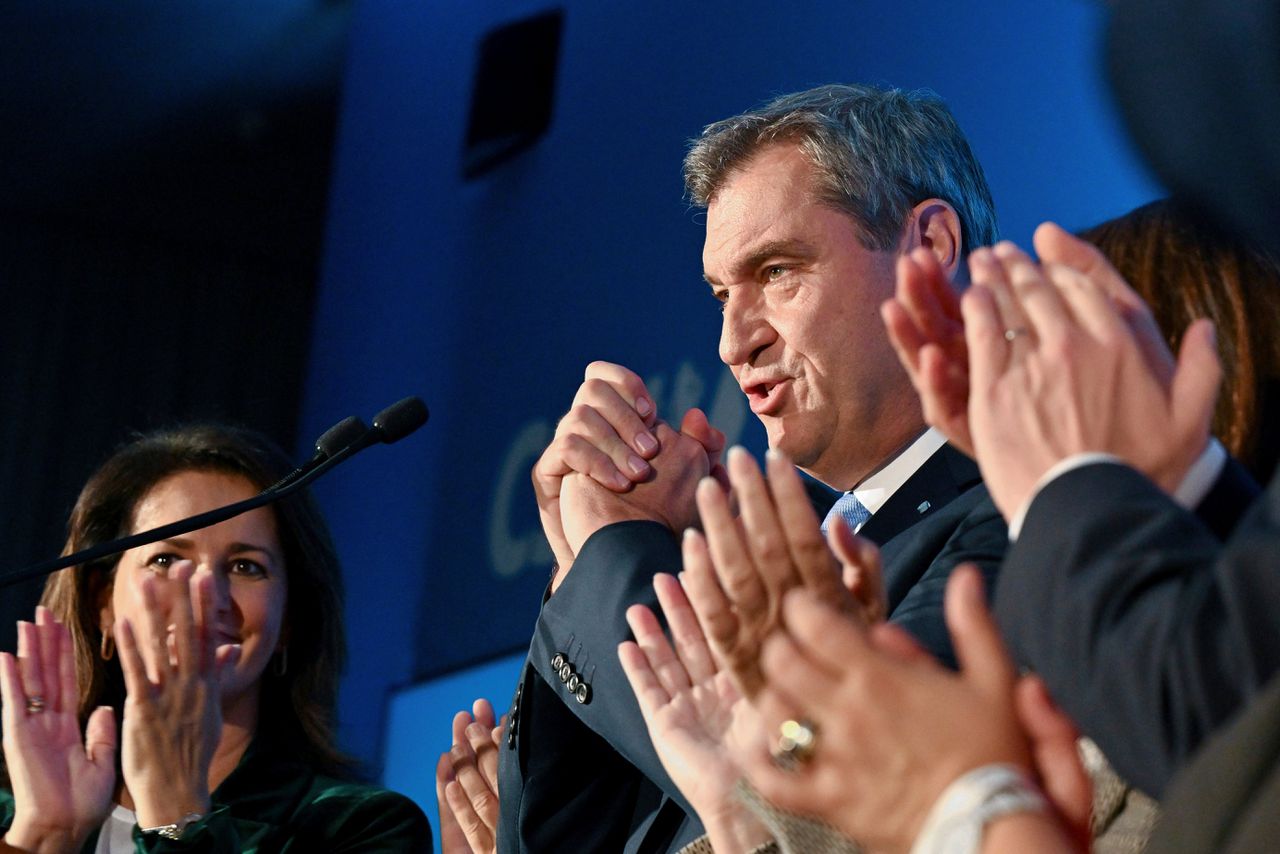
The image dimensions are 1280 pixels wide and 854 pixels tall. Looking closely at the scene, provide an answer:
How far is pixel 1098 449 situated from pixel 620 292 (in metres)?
2.84

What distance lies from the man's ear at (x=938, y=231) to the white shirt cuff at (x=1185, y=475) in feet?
3.56

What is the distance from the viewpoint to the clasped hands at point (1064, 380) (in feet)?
3.31

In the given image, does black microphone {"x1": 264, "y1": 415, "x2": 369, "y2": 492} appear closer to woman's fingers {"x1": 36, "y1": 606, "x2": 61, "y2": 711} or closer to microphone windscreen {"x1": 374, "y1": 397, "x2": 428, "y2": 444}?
microphone windscreen {"x1": 374, "y1": 397, "x2": 428, "y2": 444}

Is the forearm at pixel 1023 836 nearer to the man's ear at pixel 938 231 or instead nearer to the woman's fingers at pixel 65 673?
the man's ear at pixel 938 231

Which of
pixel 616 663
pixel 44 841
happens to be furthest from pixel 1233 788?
pixel 44 841

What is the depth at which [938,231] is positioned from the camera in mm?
2148

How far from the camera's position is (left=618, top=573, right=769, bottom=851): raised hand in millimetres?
1261

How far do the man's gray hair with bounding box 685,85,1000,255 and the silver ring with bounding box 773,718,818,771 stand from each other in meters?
1.20

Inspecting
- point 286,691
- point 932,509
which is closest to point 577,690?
point 932,509

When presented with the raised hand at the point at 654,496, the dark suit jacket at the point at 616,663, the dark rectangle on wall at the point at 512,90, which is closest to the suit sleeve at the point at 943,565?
the dark suit jacket at the point at 616,663

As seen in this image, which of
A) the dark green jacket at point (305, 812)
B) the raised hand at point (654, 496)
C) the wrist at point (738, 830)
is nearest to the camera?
the wrist at point (738, 830)

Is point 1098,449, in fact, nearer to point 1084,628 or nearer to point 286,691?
point 1084,628

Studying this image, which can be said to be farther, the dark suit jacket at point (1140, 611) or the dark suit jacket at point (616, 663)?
the dark suit jacket at point (616, 663)

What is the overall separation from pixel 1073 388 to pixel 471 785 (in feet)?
4.83
